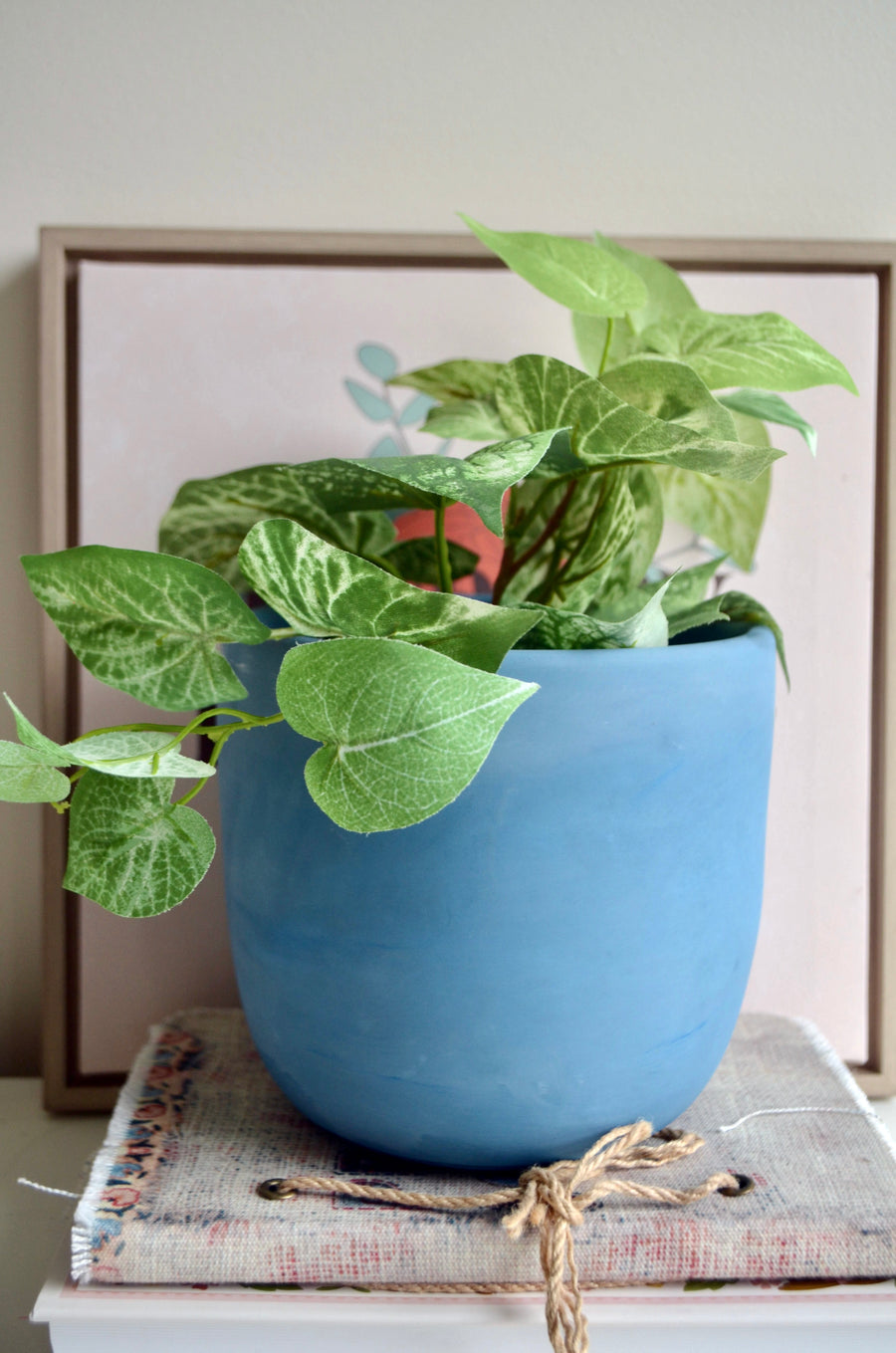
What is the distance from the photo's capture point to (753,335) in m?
0.41

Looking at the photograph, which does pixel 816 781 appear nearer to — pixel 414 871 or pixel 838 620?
pixel 838 620

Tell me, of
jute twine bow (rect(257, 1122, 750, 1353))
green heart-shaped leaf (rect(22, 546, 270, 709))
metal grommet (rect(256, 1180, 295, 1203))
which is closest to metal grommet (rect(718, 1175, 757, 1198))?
jute twine bow (rect(257, 1122, 750, 1353))

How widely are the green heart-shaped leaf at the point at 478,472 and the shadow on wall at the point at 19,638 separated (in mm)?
363

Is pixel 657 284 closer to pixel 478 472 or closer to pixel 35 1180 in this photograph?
pixel 478 472

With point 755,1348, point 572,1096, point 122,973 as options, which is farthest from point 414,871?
point 122,973

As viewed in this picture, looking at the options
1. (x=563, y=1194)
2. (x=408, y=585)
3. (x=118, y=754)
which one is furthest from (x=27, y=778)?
(x=563, y=1194)

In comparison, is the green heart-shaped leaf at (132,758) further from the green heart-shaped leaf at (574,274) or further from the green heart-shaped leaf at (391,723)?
the green heart-shaped leaf at (574,274)

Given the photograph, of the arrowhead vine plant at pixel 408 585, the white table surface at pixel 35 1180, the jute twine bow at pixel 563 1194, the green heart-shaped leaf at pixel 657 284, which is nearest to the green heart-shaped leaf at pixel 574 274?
the arrowhead vine plant at pixel 408 585

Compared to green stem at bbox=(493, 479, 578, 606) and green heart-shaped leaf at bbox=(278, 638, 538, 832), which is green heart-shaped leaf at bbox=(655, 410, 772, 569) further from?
green heart-shaped leaf at bbox=(278, 638, 538, 832)

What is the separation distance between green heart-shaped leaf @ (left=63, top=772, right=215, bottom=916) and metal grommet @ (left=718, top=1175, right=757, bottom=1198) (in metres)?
0.24

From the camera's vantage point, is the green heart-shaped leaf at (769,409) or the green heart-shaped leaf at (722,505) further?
the green heart-shaped leaf at (722,505)

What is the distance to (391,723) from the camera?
0.28m

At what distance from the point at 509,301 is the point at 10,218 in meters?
0.30

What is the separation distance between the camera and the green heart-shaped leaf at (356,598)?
315mm
